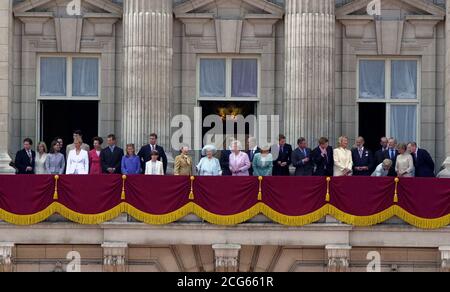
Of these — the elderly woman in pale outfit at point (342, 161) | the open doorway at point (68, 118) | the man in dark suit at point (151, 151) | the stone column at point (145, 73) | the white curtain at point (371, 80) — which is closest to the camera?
the elderly woman in pale outfit at point (342, 161)

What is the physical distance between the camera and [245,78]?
281 ft

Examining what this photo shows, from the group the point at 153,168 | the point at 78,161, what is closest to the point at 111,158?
the point at 78,161

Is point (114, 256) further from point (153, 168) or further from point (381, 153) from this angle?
point (381, 153)

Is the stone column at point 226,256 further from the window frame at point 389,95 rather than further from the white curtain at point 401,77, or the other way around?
the white curtain at point 401,77

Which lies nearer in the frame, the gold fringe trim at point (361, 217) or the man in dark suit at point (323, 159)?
the gold fringe trim at point (361, 217)

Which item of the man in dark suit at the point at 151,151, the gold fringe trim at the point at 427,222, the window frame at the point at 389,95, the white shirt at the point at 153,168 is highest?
the window frame at the point at 389,95

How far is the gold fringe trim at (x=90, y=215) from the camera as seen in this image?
7938 centimetres

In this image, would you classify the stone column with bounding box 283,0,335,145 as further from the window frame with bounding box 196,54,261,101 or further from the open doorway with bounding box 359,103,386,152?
the open doorway with bounding box 359,103,386,152

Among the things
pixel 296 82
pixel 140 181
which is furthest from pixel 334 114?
pixel 140 181

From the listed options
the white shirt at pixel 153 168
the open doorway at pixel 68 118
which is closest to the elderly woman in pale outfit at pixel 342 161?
the white shirt at pixel 153 168

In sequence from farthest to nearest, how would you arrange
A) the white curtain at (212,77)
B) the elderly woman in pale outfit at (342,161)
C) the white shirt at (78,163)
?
the white curtain at (212,77) → the elderly woman in pale outfit at (342,161) → the white shirt at (78,163)

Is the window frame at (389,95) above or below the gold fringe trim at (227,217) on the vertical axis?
above

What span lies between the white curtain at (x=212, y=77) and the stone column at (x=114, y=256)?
26.9 ft

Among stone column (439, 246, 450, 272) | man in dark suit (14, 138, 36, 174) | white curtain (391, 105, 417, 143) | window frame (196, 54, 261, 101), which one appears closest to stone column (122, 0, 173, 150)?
window frame (196, 54, 261, 101)
